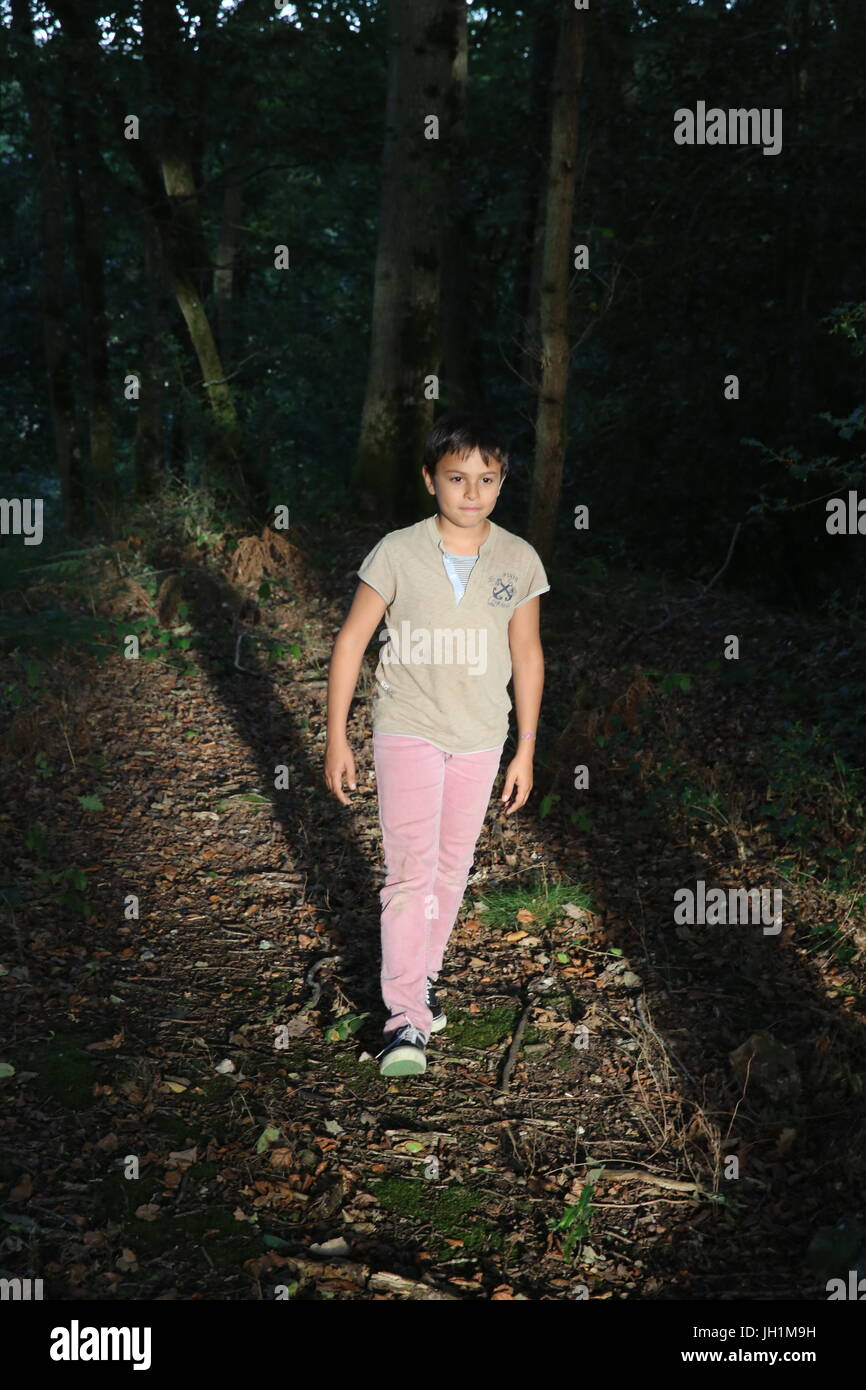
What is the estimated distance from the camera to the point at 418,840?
387 cm

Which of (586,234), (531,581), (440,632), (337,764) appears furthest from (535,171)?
(337,764)

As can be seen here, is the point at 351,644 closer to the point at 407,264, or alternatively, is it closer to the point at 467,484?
the point at 467,484

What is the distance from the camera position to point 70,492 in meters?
18.0

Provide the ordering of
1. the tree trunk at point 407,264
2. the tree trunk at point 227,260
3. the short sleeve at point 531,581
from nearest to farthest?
the short sleeve at point 531,581
the tree trunk at point 407,264
the tree trunk at point 227,260

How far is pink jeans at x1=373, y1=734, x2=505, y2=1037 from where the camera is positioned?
3.82m

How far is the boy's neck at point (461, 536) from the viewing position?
3.75 m

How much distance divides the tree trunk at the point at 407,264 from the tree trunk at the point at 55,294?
18.9ft

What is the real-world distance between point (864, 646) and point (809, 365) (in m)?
3.69

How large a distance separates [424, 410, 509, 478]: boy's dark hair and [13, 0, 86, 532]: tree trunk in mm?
12716

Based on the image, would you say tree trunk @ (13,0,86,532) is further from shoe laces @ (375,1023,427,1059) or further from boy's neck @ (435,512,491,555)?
shoe laces @ (375,1023,427,1059)

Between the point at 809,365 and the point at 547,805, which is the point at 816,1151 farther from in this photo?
the point at 809,365

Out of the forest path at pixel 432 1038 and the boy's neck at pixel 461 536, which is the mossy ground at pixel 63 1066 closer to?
the forest path at pixel 432 1038

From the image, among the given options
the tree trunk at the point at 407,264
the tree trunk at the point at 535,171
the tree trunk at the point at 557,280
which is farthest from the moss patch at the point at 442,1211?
the tree trunk at the point at 535,171

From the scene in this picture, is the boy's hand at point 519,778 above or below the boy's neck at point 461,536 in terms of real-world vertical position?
below
